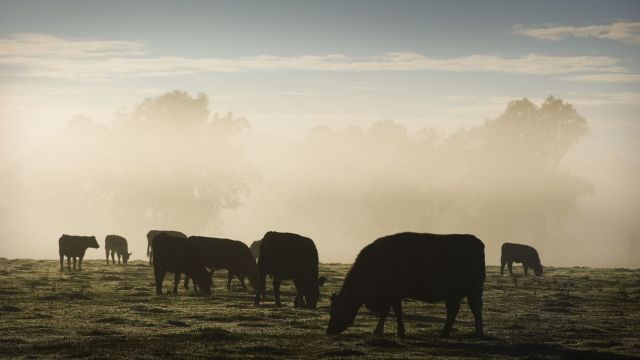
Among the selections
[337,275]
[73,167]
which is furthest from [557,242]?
[337,275]

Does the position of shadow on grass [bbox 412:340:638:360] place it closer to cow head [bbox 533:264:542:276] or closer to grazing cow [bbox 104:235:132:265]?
cow head [bbox 533:264:542:276]

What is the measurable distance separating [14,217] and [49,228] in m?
6.12

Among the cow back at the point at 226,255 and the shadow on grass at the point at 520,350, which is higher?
the cow back at the point at 226,255

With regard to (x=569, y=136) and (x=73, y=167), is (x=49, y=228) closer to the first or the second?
(x=73, y=167)

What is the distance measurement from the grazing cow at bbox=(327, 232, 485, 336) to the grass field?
750mm

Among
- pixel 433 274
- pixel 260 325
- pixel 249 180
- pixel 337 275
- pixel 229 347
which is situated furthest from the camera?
pixel 249 180

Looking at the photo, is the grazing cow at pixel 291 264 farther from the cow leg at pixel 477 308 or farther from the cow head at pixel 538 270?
the cow head at pixel 538 270

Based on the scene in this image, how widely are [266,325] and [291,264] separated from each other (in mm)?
6695

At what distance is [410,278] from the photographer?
24.2 metres

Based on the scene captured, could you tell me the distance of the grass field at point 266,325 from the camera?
2142 centimetres

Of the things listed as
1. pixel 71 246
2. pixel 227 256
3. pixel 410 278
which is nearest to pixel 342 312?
pixel 410 278

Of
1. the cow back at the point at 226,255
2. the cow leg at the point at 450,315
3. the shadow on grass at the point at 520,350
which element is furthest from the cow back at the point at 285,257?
the shadow on grass at the point at 520,350

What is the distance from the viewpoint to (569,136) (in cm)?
10781

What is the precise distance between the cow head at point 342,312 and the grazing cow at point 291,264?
26.3 ft
